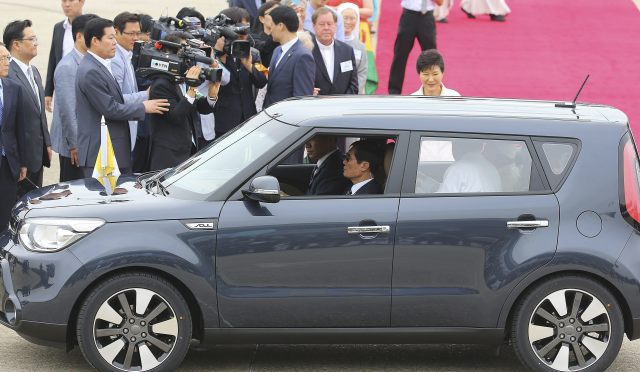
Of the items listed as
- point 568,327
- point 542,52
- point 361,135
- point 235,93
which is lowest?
point 542,52

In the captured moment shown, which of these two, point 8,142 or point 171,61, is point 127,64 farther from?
point 8,142

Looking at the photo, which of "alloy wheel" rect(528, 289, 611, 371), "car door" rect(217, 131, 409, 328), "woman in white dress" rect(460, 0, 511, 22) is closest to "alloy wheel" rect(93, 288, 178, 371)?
"car door" rect(217, 131, 409, 328)

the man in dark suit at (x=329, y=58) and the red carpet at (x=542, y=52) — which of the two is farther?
the red carpet at (x=542, y=52)

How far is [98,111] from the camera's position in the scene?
10672 millimetres

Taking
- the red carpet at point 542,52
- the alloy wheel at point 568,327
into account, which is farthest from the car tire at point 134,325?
the red carpet at point 542,52

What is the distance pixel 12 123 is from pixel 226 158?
3310mm

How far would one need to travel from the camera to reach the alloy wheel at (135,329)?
735 cm

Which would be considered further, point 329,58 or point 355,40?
point 355,40

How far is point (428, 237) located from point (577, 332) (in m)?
1.07

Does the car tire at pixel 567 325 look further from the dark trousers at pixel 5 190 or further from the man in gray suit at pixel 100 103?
the dark trousers at pixel 5 190

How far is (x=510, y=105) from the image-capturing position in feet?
26.6

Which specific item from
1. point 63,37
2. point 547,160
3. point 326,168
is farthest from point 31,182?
point 547,160

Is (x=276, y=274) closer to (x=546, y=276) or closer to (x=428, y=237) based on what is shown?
(x=428, y=237)

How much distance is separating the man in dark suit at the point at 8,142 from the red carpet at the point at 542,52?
767 centimetres
